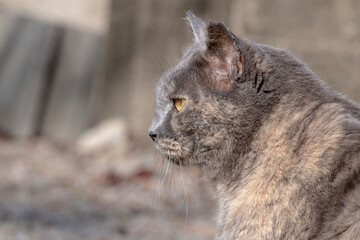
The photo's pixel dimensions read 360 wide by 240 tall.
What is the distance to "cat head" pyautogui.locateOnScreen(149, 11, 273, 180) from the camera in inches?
106

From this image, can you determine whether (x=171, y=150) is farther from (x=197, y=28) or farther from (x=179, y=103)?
(x=197, y=28)

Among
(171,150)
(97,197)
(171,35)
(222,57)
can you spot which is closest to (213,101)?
(222,57)

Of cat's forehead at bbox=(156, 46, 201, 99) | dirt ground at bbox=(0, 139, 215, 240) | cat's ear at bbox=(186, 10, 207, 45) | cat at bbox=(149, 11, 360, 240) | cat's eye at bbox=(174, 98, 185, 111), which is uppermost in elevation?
dirt ground at bbox=(0, 139, 215, 240)

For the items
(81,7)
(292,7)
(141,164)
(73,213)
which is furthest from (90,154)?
(81,7)

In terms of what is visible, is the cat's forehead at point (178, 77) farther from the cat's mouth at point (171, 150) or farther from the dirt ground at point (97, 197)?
the dirt ground at point (97, 197)

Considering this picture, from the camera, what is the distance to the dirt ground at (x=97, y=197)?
183 inches

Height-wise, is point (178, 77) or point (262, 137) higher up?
point (178, 77)

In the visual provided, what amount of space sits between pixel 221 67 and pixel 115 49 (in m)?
4.26

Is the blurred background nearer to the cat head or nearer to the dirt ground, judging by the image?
the dirt ground

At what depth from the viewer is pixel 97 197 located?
552cm

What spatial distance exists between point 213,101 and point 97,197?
3.01 meters

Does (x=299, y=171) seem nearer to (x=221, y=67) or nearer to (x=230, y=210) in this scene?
(x=230, y=210)

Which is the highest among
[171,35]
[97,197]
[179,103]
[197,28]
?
[171,35]

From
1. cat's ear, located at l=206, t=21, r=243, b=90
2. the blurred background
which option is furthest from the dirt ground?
cat's ear, located at l=206, t=21, r=243, b=90
